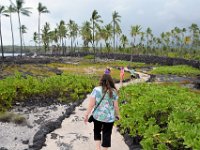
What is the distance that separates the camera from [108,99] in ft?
25.1

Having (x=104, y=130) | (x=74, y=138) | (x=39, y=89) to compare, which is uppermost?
(x=104, y=130)

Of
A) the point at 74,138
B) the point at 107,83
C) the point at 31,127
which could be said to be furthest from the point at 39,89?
the point at 107,83

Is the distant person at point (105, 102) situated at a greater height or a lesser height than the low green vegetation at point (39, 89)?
greater

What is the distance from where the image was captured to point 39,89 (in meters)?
19.6

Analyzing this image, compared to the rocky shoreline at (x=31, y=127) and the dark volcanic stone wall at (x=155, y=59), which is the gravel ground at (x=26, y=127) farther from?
the dark volcanic stone wall at (x=155, y=59)

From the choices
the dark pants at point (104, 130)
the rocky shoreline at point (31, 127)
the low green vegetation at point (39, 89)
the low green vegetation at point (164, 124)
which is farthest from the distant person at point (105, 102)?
the low green vegetation at point (39, 89)

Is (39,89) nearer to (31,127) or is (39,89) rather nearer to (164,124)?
(31,127)

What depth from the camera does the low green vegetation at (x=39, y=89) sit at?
679 inches

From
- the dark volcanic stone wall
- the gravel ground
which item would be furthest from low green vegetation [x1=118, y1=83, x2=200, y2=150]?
the dark volcanic stone wall

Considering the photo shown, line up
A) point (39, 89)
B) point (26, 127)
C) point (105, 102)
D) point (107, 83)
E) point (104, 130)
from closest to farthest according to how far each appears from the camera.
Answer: point (107, 83) < point (105, 102) < point (104, 130) < point (26, 127) < point (39, 89)

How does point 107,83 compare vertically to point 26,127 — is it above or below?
→ above

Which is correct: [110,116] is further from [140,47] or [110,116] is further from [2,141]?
[140,47]

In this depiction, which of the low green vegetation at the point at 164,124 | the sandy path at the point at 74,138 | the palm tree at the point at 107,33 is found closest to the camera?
the low green vegetation at the point at 164,124

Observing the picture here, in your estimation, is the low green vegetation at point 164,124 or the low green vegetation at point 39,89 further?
the low green vegetation at point 39,89
